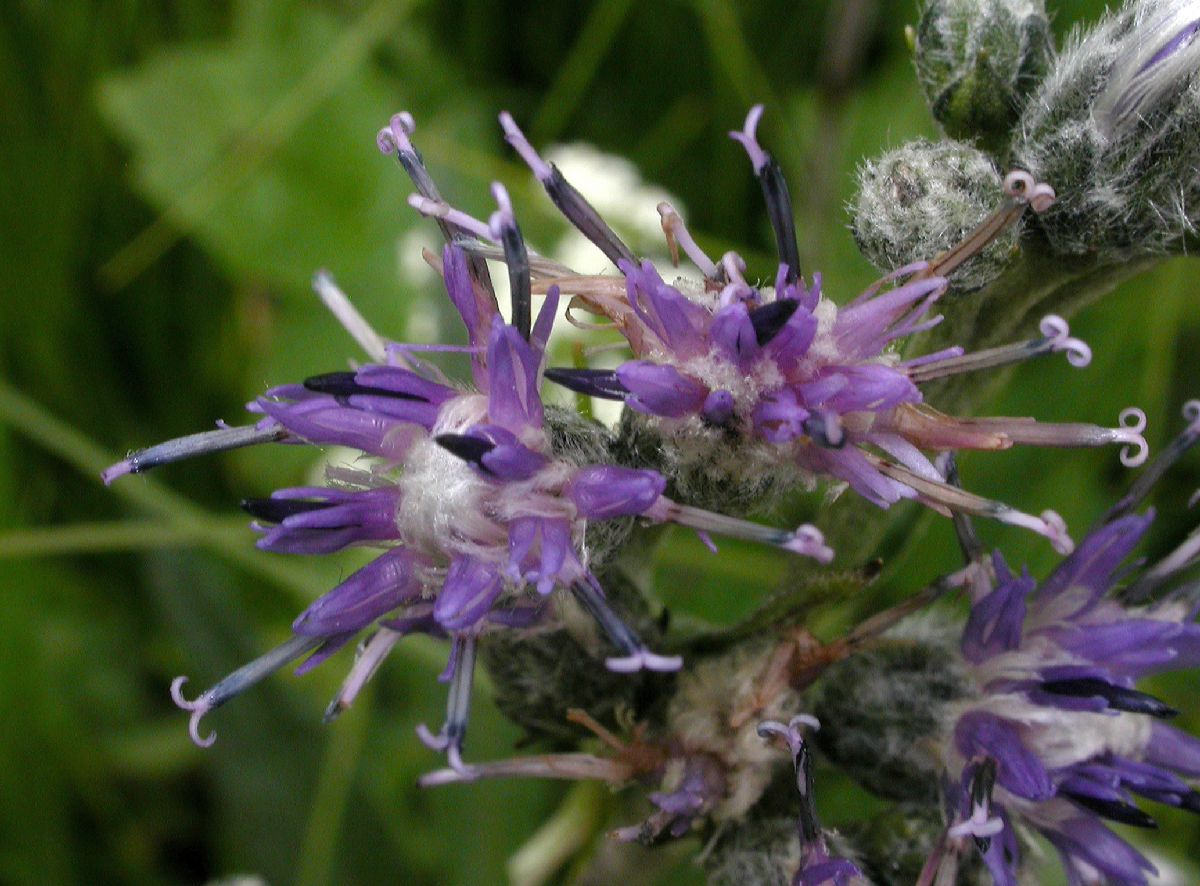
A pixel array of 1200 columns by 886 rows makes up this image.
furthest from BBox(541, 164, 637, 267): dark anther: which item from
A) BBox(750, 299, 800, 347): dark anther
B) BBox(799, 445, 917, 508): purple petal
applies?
BBox(799, 445, 917, 508): purple petal

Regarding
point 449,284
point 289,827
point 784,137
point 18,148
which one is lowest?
point 289,827

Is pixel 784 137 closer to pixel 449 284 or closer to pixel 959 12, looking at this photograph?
pixel 959 12

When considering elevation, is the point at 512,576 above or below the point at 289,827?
above

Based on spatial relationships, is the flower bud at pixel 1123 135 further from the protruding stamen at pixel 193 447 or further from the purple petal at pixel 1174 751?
the protruding stamen at pixel 193 447

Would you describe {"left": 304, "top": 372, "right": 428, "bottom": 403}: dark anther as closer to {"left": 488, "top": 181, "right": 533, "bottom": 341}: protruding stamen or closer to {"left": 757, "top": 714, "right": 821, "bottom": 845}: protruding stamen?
{"left": 488, "top": 181, "right": 533, "bottom": 341}: protruding stamen

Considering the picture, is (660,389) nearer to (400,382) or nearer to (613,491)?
(613,491)

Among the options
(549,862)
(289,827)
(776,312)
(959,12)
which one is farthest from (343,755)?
(959,12)
